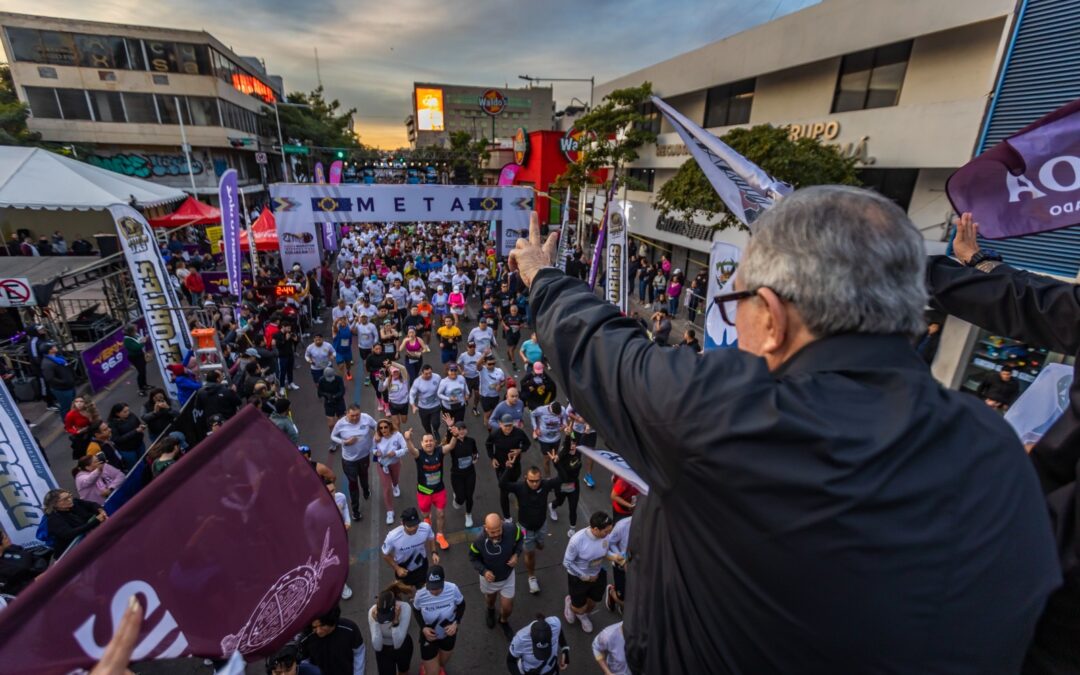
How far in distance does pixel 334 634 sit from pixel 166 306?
320 inches

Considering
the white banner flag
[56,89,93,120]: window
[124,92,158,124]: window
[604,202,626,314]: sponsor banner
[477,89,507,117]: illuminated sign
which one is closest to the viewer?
the white banner flag

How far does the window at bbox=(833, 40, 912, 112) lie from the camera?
45.1 ft

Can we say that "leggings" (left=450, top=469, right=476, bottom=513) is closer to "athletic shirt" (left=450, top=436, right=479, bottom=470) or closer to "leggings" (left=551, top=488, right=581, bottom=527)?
"athletic shirt" (left=450, top=436, right=479, bottom=470)

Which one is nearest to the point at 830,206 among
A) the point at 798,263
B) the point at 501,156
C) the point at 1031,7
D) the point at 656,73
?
the point at 798,263

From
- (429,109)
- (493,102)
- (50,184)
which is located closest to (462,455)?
(50,184)

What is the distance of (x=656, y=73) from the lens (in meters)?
24.1

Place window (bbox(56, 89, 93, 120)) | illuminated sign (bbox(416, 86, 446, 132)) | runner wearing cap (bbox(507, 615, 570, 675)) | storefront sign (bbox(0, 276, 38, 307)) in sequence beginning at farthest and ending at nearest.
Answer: illuminated sign (bbox(416, 86, 446, 132)) → window (bbox(56, 89, 93, 120)) → storefront sign (bbox(0, 276, 38, 307)) → runner wearing cap (bbox(507, 615, 570, 675))

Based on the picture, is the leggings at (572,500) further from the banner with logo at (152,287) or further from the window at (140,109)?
the window at (140,109)

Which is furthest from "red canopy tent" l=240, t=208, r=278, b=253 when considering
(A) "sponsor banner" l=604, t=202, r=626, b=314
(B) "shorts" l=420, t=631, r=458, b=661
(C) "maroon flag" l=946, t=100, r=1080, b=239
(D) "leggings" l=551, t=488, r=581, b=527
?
(C) "maroon flag" l=946, t=100, r=1080, b=239

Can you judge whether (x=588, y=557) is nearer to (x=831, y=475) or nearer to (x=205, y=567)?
(x=205, y=567)

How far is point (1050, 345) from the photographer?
2.15 m

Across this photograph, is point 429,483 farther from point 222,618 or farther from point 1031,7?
point 1031,7

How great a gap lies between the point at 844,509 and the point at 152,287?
11.9 m

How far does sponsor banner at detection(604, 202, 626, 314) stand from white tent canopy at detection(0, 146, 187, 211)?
44.4 ft
